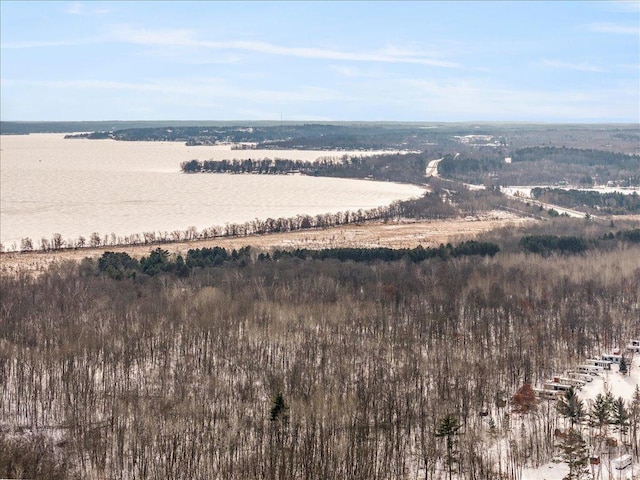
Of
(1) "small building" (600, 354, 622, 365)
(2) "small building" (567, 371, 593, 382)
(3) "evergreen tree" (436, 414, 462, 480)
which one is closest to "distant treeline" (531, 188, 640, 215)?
(1) "small building" (600, 354, 622, 365)

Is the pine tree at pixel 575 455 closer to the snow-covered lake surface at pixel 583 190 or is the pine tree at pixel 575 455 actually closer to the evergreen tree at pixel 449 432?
the evergreen tree at pixel 449 432

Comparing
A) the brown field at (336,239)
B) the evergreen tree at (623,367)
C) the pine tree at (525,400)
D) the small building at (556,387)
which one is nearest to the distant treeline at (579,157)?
the brown field at (336,239)

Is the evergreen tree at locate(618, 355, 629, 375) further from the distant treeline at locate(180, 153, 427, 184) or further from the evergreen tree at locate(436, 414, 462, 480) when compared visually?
the distant treeline at locate(180, 153, 427, 184)

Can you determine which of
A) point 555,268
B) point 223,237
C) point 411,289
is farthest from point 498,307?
point 223,237

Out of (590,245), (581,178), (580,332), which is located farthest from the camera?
(581,178)

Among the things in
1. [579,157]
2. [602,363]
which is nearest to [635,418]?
[602,363]

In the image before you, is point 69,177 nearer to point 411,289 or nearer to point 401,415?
point 411,289
